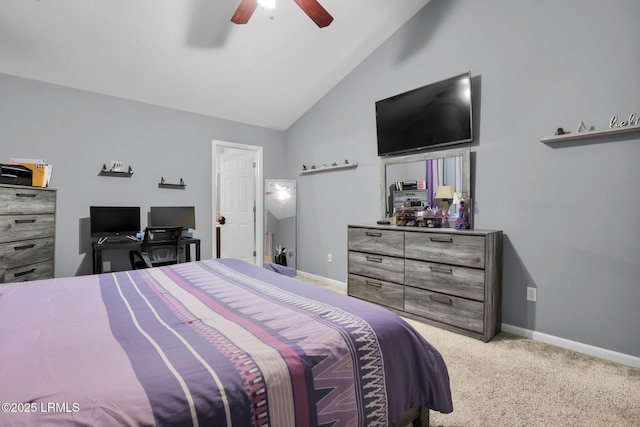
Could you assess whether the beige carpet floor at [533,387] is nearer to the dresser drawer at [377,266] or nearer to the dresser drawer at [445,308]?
the dresser drawer at [445,308]

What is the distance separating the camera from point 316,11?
2283mm

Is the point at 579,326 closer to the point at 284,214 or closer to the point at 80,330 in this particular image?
the point at 80,330

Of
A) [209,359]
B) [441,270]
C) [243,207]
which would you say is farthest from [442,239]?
[243,207]

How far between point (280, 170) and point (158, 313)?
162 inches

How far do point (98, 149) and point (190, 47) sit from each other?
5.26ft

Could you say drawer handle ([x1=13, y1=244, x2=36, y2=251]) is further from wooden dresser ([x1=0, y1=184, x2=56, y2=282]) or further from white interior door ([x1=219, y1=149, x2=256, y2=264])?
white interior door ([x1=219, y1=149, x2=256, y2=264])

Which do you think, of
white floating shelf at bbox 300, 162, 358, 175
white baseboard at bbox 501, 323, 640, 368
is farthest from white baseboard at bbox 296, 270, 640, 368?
white floating shelf at bbox 300, 162, 358, 175

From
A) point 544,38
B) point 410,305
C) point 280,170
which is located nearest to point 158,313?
point 410,305

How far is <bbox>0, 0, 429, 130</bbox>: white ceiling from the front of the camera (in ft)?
9.13

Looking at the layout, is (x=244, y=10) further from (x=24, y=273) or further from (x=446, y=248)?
(x=24, y=273)

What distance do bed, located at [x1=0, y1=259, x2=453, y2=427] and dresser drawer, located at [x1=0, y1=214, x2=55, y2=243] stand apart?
134cm

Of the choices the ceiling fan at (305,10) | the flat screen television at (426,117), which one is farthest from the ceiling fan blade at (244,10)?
the flat screen television at (426,117)

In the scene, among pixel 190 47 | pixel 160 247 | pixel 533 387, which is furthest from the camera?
pixel 160 247

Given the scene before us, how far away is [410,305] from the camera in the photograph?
9.83 ft
